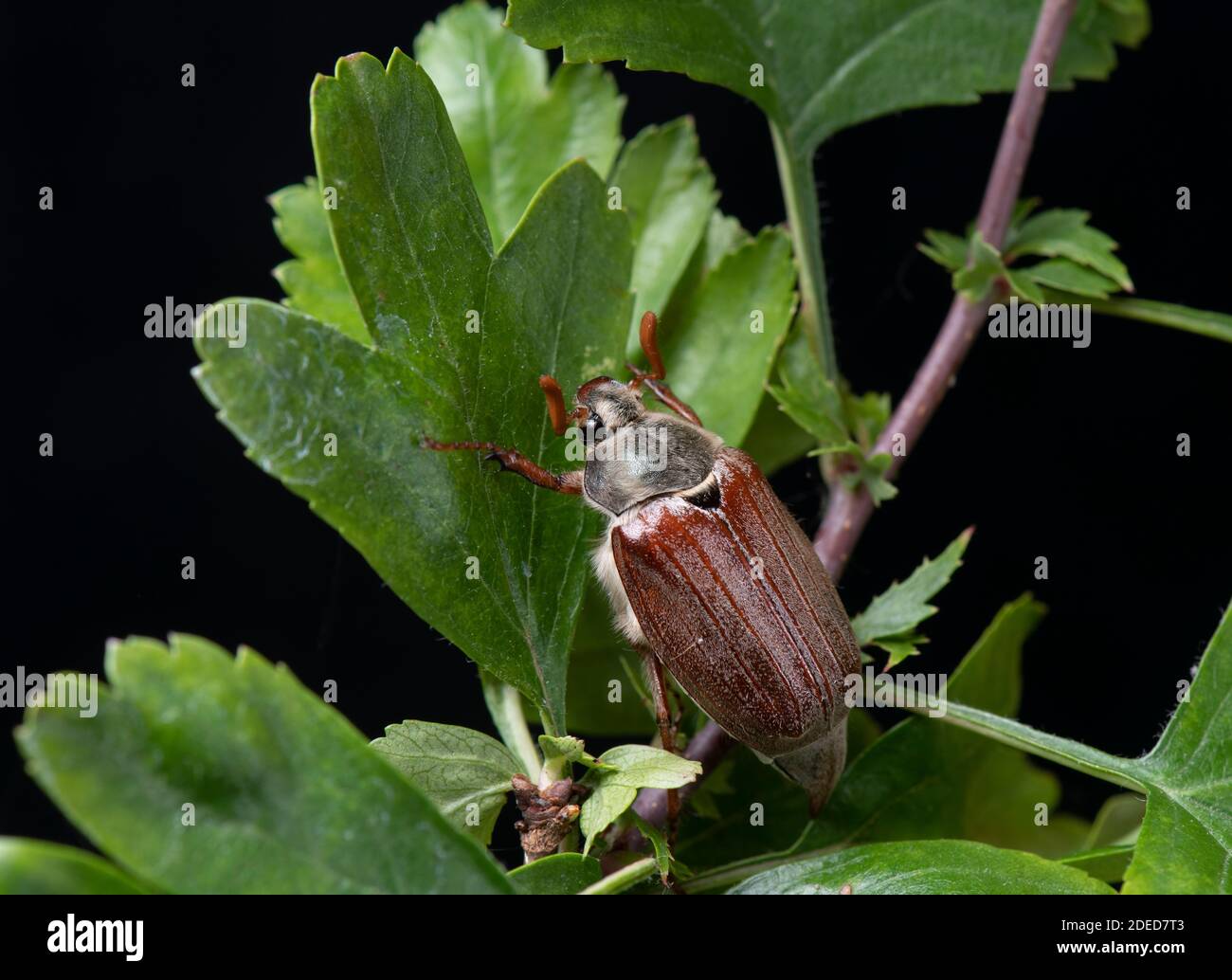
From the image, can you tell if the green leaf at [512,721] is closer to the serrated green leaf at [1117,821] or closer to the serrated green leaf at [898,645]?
the serrated green leaf at [898,645]

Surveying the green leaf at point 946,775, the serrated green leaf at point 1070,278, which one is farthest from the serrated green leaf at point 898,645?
the serrated green leaf at point 1070,278

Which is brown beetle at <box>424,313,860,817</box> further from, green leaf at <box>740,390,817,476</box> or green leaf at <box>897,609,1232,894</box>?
green leaf at <box>740,390,817,476</box>

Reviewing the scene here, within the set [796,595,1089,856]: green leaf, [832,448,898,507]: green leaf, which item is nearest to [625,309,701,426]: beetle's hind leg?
[832,448,898,507]: green leaf

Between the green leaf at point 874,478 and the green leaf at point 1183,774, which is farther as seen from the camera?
the green leaf at point 874,478

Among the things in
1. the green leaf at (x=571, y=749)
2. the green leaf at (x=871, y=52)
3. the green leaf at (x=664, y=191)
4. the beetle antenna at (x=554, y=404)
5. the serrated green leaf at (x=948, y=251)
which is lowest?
the green leaf at (x=571, y=749)

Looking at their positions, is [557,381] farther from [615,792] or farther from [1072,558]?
[1072,558]

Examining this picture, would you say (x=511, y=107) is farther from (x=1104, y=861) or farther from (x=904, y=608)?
(x=1104, y=861)
